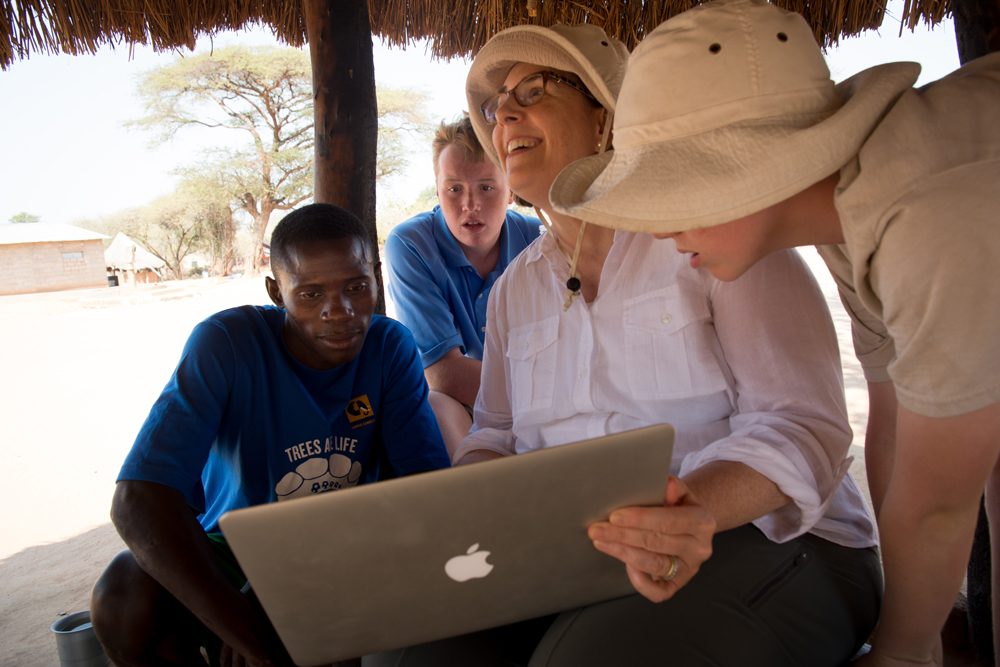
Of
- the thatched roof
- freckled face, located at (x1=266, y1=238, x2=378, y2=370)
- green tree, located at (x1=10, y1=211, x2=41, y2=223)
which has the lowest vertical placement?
freckled face, located at (x1=266, y1=238, x2=378, y2=370)

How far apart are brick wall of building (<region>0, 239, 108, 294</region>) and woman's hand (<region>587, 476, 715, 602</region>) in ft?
82.9

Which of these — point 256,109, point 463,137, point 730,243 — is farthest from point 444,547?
point 256,109

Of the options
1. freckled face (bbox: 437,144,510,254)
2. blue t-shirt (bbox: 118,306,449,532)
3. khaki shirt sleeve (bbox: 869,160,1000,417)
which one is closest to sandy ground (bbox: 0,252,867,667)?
blue t-shirt (bbox: 118,306,449,532)

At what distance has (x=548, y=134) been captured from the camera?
71.2 inches

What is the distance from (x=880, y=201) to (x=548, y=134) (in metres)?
0.94

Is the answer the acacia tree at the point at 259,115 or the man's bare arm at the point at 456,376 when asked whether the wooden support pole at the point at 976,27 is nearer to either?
the man's bare arm at the point at 456,376

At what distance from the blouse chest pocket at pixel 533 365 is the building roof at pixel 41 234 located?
2425 centimetres

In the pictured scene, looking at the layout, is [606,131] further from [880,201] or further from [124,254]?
[124,254]

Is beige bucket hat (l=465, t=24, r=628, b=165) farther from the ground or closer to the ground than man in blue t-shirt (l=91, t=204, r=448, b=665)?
farther from the ground

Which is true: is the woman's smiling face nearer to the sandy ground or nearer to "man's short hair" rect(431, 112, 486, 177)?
"man's short hair" rect(431, 112, 486, 177)

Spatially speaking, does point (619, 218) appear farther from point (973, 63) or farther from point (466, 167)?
point (466, 167)

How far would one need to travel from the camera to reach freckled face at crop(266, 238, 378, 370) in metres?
1.93

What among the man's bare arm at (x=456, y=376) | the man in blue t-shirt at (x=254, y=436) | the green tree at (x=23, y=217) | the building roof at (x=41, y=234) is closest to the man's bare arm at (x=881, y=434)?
the man in blue t-shirt at (x=254, y=436)

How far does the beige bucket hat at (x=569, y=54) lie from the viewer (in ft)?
5.69
